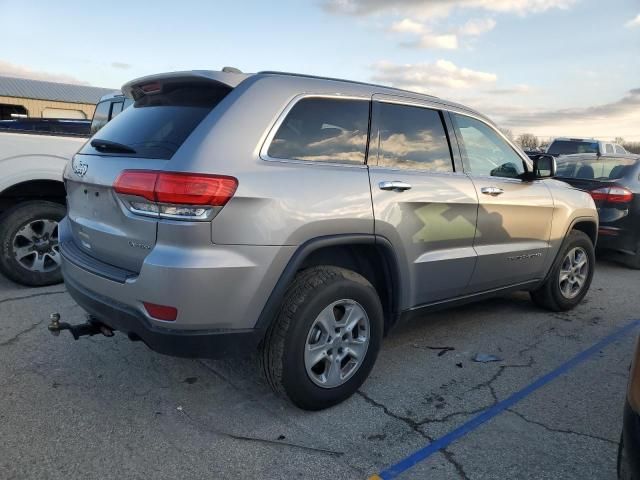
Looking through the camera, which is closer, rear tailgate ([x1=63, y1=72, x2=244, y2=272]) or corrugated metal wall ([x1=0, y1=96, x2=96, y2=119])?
rear tailgate ([x1=63, y1=72, x2=244, y2=272])

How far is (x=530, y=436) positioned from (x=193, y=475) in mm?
1805

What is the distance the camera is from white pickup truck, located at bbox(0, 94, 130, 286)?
4.80m

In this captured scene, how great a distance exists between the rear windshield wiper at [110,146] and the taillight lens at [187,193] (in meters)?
0.44

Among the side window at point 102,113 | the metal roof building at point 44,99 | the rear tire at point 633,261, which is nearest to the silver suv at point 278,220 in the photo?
the rear tire at point 633,261

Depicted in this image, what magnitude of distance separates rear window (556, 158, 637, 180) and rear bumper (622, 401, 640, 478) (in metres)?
5.87

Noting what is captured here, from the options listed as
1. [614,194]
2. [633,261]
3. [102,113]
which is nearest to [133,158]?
[614,194]

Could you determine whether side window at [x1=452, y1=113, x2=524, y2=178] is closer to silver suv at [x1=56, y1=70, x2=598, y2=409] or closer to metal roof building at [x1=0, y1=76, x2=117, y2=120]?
silver suv at [x1=56, y1=70, x2=598, y2=409]

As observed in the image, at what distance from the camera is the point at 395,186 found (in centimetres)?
316

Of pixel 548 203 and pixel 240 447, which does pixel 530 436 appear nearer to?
pixel 240 447

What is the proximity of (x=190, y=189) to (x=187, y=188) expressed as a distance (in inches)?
0.6

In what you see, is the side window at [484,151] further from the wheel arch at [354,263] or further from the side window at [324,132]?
the wheel arch at [354,263]

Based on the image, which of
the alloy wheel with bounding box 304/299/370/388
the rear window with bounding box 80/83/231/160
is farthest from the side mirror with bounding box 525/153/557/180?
the rear window with bounding box 80/83/231/160

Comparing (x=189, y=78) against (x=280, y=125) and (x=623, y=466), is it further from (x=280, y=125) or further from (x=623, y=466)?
(x=623, y=466)

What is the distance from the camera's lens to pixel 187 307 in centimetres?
244
